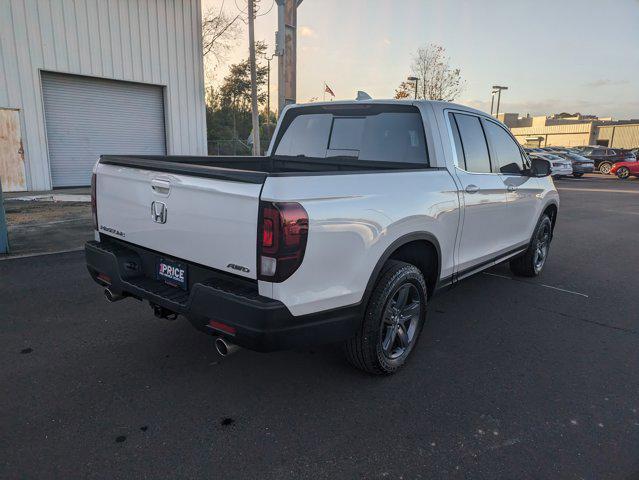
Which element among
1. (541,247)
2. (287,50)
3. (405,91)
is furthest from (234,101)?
(541,247)

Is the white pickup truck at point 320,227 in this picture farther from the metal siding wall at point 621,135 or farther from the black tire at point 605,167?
the metal siding wall at point 621,135

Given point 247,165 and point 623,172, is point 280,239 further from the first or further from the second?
point 623,172

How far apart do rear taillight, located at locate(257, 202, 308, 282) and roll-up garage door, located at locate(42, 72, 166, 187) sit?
48.4 feet

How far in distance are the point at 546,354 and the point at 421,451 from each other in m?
1.80

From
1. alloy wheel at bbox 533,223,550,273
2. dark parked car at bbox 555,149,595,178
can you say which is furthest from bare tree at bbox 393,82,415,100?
alloy wheel at bbox 533,223,550,273

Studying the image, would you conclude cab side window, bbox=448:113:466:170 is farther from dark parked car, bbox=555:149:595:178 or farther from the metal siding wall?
the metal siding wall

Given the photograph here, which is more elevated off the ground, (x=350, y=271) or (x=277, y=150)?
(x=277, y=150)

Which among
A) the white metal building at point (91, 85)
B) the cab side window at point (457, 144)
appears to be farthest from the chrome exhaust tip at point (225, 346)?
the white metal building at point (91, 85)

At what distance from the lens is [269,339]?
2400mm

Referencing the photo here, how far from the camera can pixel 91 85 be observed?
1498cm

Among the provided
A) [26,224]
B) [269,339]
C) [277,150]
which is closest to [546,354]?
[269,339]

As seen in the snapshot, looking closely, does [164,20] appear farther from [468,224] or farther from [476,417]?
[476,417]

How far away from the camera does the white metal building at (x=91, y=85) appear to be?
1312cm

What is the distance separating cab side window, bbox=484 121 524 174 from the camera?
4516mm
